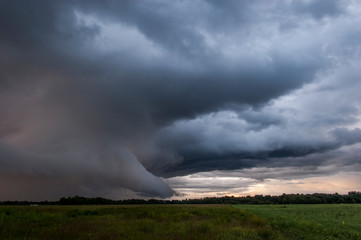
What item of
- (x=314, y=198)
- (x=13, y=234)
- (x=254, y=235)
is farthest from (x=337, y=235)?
(x=314, y=198)

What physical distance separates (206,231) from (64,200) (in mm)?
107758

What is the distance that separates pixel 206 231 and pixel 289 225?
1191cm

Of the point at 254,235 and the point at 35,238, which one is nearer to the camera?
the point at 35,238

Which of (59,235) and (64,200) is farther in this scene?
(64,200)

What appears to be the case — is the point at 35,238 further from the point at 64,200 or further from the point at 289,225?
the point at 64,200

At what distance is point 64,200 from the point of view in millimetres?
109750

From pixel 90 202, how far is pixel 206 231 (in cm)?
10804

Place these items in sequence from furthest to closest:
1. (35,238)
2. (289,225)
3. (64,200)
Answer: (64,200) → (289,225) → (35,238)

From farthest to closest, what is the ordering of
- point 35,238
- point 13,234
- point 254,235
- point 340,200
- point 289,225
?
1. point 340,200
2. point 289,225
3. point 254,235
4. point 13,234
5. point 35,238

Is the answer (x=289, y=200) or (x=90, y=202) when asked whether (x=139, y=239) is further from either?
(x=289, y=200)

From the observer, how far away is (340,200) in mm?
141500

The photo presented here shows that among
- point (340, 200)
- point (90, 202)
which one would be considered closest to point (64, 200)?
point (90, 202)

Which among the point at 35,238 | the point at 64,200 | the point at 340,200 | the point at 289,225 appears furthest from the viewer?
the point at 340,200

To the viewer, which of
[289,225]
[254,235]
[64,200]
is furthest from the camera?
[64,200]
